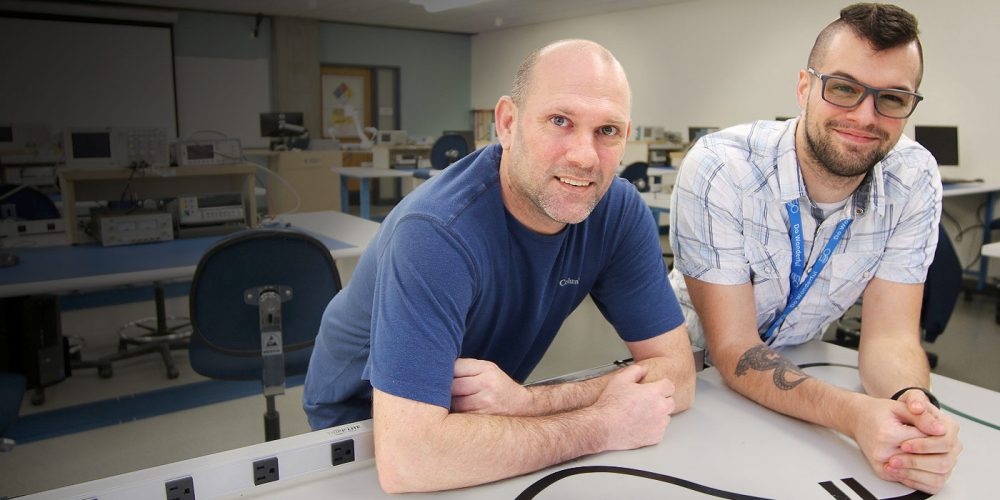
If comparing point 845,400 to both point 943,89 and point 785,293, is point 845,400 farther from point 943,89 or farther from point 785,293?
point 943,89

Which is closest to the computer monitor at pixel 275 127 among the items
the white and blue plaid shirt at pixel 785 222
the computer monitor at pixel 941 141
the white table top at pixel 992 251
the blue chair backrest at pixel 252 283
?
the blue chair backrest at pixel 252 283

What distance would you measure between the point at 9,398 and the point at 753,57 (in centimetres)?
803

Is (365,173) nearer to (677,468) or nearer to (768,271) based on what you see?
(768,271)

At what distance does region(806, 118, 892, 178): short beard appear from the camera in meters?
1.42

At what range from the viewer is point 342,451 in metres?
1.07

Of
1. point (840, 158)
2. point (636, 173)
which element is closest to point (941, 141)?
point (636, 173)

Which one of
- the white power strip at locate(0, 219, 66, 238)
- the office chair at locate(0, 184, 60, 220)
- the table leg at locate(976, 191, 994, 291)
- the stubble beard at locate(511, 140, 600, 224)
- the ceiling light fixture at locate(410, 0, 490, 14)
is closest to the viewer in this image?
the stubble beard at locate(511, 140, 600, 224)

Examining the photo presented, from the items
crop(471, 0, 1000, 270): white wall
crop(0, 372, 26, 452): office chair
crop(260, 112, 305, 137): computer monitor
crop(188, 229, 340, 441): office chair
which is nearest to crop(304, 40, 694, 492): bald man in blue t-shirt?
crop(188, 229, 340, 441): office chair

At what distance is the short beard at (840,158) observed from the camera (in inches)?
55.8

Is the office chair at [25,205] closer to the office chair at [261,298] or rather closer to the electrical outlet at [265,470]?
the office chair at [261,298]

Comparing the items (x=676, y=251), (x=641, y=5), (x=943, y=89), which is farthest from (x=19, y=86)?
(x=943, y=89)

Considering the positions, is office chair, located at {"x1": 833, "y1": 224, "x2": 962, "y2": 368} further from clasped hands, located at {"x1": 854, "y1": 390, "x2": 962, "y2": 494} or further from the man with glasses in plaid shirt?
clasped hands, located at {"x1": 854, "y1": 390, "x2": 962, "y2": 494}

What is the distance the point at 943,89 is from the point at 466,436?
7023mm

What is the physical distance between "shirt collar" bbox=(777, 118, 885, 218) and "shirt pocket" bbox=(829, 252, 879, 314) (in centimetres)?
10
